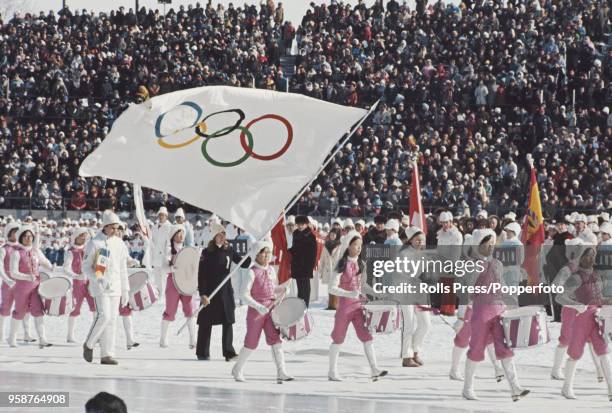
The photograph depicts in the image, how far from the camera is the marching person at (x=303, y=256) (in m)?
23.0

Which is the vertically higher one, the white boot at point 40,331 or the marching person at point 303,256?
the marching person at point 303,256

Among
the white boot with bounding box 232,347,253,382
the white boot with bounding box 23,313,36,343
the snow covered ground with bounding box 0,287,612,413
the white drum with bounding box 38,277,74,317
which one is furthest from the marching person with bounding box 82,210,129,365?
the white boot with bounding box 23,313,36,343

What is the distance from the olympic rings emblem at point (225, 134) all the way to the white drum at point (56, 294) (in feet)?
12.5

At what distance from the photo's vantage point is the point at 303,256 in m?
23.0

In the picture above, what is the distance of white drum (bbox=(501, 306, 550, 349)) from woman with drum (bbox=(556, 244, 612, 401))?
62 cm

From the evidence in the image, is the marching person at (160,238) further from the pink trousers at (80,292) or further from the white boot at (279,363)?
the white boot at (279,363)

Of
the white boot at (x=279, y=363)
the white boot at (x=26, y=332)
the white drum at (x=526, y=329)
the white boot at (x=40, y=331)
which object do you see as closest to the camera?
the white drum at (x=526, y=329)

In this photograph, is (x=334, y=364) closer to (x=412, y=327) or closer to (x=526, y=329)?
(x=412, y=327)

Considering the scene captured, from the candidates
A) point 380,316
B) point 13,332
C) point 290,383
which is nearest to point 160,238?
point 13,332

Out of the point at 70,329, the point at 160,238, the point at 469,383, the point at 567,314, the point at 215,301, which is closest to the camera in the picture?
the point at 469,383

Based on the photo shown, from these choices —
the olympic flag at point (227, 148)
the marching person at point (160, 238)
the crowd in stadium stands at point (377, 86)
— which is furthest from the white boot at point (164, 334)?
the crowd in stadium stands at point (377, 86)

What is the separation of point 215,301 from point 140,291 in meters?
1.16

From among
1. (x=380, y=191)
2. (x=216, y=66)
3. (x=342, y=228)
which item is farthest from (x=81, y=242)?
(x=216, y=66)

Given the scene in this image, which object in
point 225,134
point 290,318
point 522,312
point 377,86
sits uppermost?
point 377,86
